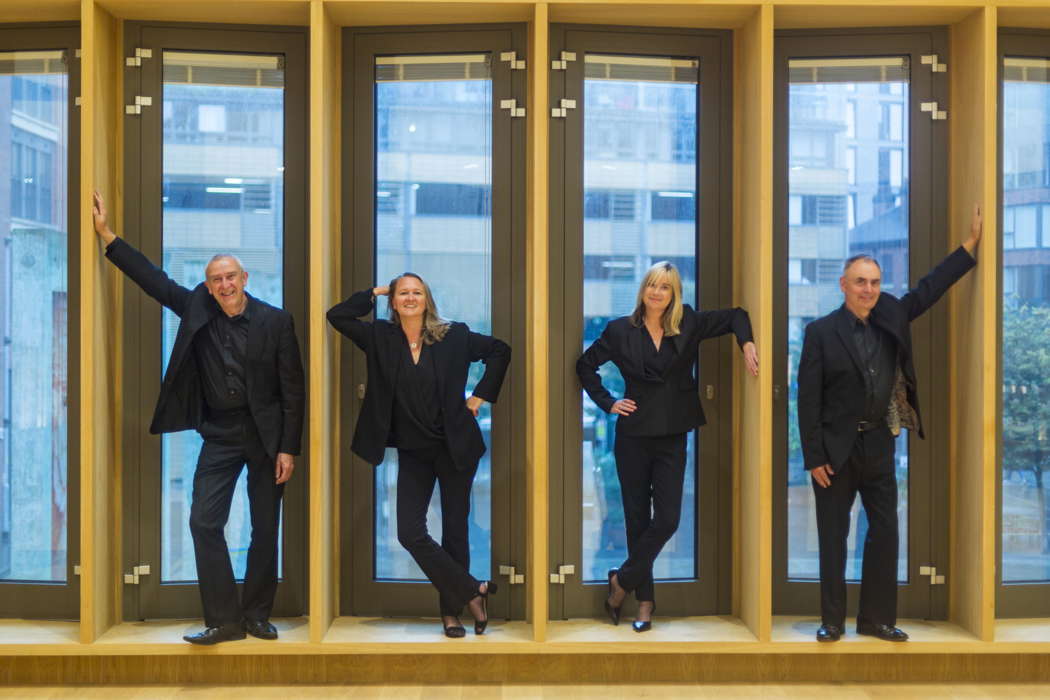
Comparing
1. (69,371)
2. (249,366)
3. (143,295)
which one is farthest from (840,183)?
(69,371)

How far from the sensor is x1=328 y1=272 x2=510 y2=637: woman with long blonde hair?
4117 millimetres

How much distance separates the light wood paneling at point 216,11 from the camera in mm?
4164

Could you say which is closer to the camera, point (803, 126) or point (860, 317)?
point (860, 317)

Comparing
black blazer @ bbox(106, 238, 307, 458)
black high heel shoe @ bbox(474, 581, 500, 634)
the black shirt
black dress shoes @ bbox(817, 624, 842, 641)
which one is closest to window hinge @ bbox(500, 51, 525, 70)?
black blazer @ bbox(106, 238, 307, 458)

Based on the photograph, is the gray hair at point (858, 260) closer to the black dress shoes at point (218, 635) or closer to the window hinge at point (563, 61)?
the window hinge at point (563, 61)

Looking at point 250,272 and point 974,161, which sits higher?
point 974,161

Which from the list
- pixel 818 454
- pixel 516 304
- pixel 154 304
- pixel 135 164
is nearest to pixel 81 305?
pixel 154 304

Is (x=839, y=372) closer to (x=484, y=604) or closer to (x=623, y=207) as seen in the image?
(x=623, y=207)

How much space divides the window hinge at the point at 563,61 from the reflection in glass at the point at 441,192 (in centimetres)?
30

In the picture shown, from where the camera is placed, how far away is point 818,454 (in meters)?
4.05

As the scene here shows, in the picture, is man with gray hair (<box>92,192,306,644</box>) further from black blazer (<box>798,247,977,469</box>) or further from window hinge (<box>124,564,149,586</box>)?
black blazer (<box>798,247,977,469</box>)

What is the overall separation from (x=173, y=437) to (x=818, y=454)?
277 centimetres

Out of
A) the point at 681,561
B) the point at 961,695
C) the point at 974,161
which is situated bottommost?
the point at 961,695

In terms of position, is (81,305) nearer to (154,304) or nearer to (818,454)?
(154,304)
